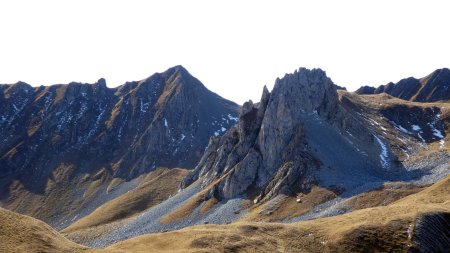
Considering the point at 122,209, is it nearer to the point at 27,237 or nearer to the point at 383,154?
the point at 383,154

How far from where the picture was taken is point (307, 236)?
64188 mm

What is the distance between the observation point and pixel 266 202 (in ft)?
361

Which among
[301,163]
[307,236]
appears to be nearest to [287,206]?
[301,163]

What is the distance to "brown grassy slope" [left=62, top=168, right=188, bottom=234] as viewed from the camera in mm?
144000

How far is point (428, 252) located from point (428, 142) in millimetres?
94498

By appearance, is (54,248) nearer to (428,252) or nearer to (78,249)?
(78,249)

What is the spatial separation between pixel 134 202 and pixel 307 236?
101 meters

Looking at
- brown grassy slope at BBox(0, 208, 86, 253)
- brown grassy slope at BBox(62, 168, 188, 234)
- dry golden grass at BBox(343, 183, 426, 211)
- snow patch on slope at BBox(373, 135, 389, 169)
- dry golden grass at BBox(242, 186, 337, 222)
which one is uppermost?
brown grassy slope at BBox(0, 208, 86, 253)

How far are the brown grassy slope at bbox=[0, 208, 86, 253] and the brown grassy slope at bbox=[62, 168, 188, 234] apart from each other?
85.1 metres

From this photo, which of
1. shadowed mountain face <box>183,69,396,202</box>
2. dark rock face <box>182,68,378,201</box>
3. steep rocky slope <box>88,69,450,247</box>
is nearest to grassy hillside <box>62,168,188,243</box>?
steep rocky slope <box>88,69,450,247</box>

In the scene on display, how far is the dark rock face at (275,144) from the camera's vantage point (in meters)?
116

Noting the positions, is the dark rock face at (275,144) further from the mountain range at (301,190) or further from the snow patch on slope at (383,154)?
the snow patch on slope at (383,154)

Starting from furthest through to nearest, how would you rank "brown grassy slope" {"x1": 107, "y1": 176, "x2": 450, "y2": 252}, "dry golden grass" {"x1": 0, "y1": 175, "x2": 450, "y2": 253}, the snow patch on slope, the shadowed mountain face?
the snow patch on slope → the shadowed mountain face → "brown grassy slope" {"x1": 107, "y1": 176, "x2": 450, "y2": 252} → "dry golden grass" {"x1": 0, "y1": 175, "x2": 450, "y2": 253}

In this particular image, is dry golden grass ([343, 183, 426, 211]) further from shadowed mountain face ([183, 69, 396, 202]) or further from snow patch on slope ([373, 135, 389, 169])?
snow patch on slope ([373, 135, 389, 169])
